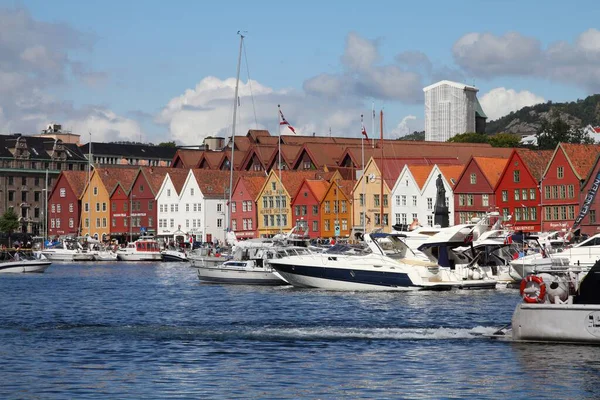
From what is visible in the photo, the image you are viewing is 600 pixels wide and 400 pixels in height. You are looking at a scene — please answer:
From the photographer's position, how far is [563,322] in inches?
1289

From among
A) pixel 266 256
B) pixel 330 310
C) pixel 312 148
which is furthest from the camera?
pixel 312 148

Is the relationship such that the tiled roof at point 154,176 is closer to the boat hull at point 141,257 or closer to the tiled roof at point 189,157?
the tiled roof at point 189,157

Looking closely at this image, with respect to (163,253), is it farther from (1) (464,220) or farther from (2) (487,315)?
(2) (487,315)

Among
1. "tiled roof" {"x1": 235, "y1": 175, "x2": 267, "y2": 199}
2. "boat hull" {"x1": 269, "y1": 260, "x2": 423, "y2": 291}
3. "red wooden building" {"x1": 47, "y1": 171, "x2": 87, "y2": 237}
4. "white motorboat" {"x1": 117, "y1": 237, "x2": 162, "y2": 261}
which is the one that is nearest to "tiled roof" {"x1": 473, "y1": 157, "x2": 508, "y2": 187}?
"tiled roof" {"x1": 235, "y1": 175, "x2": 267, "y2": 199}

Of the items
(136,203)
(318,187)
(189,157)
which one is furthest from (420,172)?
(189,157)

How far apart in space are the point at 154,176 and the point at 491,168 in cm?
5658

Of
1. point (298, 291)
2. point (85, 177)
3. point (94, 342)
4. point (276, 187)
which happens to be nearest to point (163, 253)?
point (276, 187)

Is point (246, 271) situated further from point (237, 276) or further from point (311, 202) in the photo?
point (311, 202)

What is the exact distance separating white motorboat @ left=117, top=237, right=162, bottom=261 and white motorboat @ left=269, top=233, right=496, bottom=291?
2714 inches

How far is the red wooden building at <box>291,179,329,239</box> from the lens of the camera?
145875mm

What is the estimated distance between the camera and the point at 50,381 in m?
31.0

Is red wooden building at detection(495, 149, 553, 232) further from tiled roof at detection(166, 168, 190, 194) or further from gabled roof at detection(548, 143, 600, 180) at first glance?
tiled roof at detection(166, 168, 190, 194)

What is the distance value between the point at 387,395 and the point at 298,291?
123 ft

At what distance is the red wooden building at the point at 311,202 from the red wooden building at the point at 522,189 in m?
26.6
